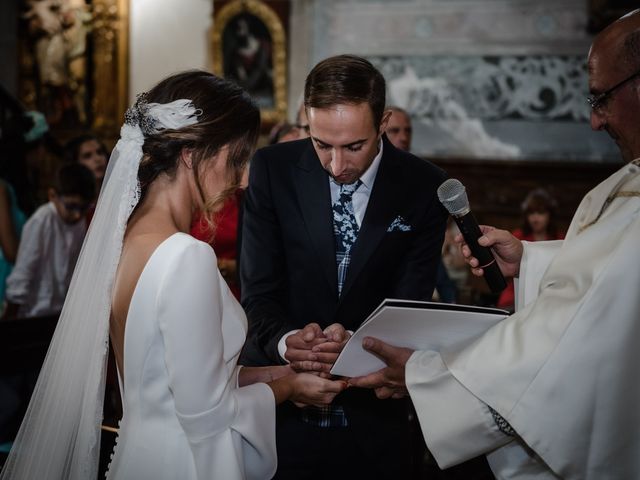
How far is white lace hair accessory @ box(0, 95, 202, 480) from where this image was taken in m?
1.92

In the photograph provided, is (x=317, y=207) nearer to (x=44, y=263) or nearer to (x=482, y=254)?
(x=482, y=254)

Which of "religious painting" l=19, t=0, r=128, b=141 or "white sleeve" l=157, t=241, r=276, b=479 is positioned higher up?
"white sleeve" l=157, t=241, r=276, b=479

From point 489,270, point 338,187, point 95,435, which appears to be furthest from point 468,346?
point 95,435

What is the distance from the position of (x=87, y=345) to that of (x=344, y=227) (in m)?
0.96

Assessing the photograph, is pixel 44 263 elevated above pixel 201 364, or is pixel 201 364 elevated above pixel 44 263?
pixel 201 364

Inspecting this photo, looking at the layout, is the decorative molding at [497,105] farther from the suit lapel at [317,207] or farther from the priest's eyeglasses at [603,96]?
the priest's eyeglasses at [603,96]

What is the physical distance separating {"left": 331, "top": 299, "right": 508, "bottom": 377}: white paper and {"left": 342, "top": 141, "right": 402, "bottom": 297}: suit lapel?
317 mm

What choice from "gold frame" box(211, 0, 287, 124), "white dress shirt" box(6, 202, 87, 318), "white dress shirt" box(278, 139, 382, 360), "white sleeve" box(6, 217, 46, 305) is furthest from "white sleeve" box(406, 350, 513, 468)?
"gold frame" box(211, 0, 287, 124)

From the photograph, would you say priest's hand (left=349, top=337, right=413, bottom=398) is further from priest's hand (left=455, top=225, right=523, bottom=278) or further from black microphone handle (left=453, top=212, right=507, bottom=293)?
priest's hand (left=455, top=225, right=523, bottom=278)

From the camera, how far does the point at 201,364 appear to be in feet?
5.65

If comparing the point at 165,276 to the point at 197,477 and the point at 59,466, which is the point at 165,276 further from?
the point at 59,466

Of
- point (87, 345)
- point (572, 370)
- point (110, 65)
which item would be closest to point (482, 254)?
point (572, 370)

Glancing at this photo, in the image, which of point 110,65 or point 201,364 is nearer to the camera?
point 201,364

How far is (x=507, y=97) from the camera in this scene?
7.91 meters
